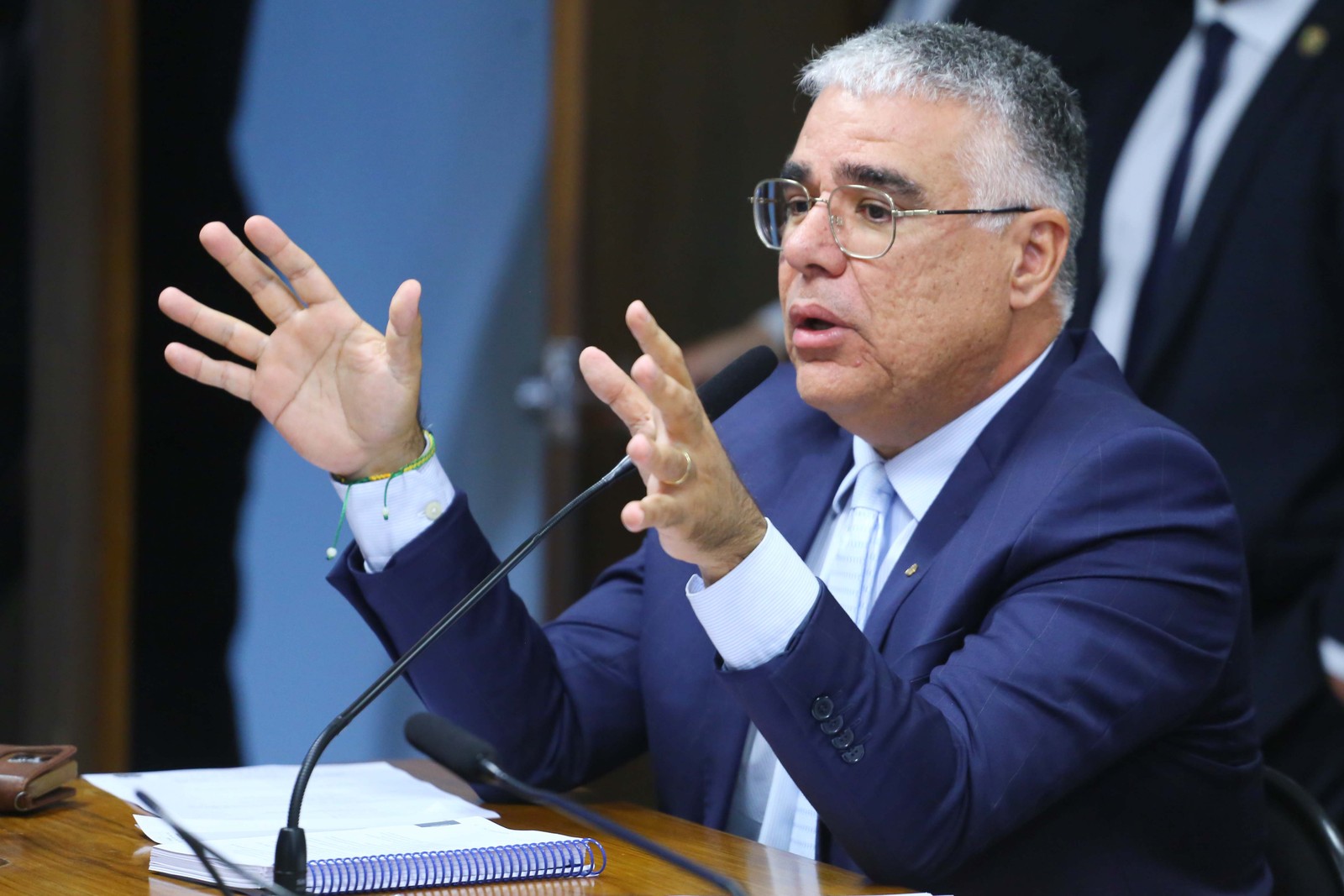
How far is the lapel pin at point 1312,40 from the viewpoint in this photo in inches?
92.2

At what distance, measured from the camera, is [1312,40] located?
2.35m

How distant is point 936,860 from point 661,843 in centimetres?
23

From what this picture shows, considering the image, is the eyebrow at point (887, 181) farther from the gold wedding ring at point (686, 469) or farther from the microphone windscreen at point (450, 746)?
the microphone windscreen at point (450, 746)

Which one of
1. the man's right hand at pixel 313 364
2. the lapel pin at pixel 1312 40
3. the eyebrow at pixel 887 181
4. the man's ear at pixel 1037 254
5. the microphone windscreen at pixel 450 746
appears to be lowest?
the microphone windscreen at pixel 450 746

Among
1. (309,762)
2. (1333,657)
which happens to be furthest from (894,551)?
(1333,657)

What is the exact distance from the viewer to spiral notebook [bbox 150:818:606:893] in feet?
3.50

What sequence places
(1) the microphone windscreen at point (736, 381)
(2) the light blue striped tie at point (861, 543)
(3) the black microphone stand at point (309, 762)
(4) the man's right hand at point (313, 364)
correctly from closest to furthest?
(3) the black microphone stand at point (309, 762)
(1) the microphone windscreen at point (736, 381)
(4) the man's right hand at point (313, 364)
(2) the light blue striped tie at point (861, 543)

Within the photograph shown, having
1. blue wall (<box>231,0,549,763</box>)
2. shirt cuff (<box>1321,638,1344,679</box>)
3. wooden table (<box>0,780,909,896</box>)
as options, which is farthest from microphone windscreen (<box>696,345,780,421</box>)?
blue wall (<box>231,0,549,763</box>)

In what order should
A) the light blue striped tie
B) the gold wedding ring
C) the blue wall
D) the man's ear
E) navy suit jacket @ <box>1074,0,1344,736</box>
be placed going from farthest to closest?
the blue wall → navy suit jacket @ <box>1074,0,1344,736</box> → the man's ear → the light blue striped tie → the gold wedding ring

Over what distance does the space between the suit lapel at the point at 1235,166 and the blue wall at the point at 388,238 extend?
5.10 feet

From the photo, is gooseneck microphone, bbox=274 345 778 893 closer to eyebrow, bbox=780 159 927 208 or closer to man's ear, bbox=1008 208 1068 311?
eyebrow, bbox=780 159 927 208

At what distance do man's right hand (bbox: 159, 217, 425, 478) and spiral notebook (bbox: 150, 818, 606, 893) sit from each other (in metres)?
0.39

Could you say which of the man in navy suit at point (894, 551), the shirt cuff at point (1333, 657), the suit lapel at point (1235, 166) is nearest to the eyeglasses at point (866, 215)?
the man in navy suit at point (894, 551)

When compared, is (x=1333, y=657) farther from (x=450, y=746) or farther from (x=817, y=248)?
(x=450, y=746)
